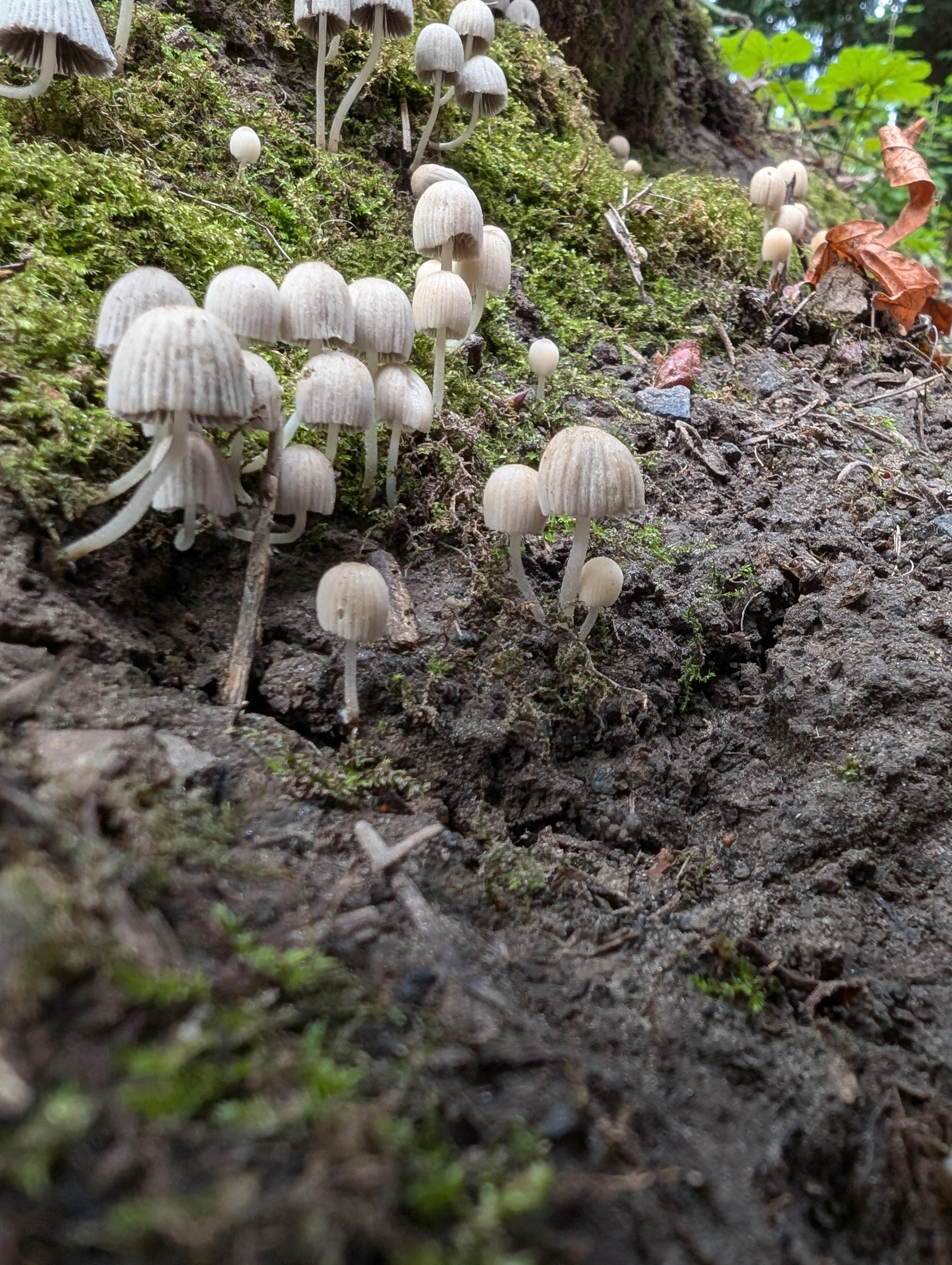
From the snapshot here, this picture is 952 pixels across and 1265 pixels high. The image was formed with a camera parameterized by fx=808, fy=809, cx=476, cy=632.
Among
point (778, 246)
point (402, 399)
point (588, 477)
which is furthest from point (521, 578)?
point (778, 246)

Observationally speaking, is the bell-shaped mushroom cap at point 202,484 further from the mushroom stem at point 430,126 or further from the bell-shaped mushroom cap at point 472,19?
the bell-shaped mushroom cap at point 472,19

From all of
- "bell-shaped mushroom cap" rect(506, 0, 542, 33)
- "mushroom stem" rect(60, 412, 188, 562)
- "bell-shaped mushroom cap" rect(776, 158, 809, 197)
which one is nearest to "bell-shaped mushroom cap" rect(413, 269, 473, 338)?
"mushroom stem" rect(60, 412, 188, 562)

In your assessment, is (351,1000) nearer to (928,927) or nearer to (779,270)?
(928,927)

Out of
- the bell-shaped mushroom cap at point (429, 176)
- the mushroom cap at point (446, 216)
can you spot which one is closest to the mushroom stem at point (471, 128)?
the bell-shaped mushroom cap at point (429, 176)

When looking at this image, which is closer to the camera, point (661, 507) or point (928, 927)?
point (928, 927)

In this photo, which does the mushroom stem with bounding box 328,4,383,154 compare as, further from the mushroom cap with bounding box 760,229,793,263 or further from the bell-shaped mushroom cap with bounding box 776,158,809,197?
the bell-shaped mushroom cap with bounding box 776,158,809,197

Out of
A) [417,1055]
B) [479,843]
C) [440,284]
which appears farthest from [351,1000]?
[440,284]
